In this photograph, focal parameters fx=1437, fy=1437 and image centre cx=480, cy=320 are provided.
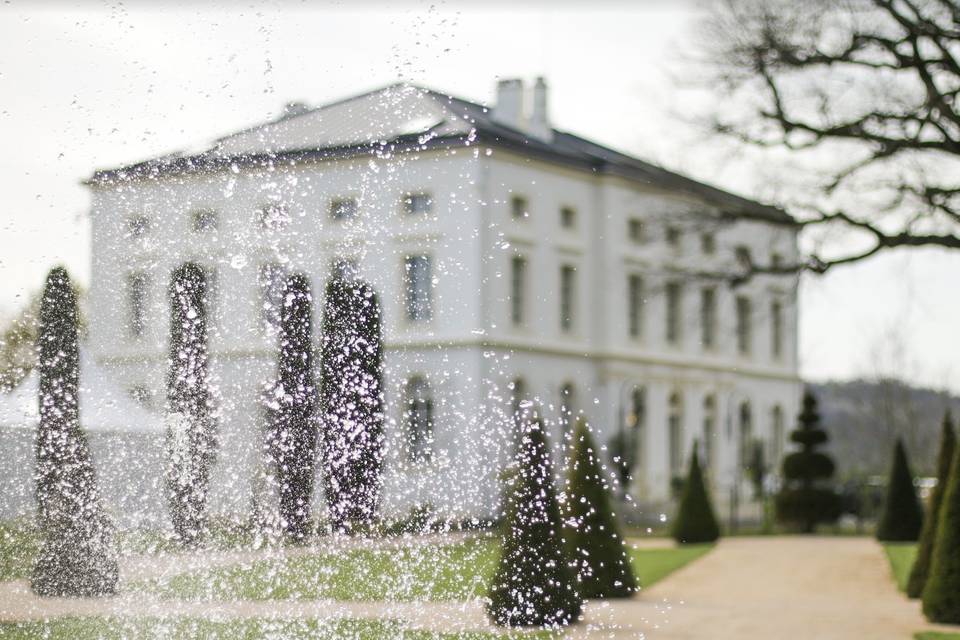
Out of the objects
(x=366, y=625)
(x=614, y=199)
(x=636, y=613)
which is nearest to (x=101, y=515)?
(x=366, y=625)

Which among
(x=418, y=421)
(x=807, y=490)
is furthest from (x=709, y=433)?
(x=418, y=421)

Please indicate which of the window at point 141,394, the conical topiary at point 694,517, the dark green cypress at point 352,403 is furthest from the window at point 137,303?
the conical topiary at point 694,517

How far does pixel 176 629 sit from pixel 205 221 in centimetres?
292

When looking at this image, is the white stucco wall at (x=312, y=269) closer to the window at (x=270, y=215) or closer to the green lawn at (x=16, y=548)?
the window at (x=270, y=215)

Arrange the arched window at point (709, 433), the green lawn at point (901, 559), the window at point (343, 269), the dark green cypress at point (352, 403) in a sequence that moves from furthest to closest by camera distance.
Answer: the arched window at point (709, 433) < the green lawn at point (901, 559) < the window at point (343, 269) < the dark green cypress at point (352, 403)

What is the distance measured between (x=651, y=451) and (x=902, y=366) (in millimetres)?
10740

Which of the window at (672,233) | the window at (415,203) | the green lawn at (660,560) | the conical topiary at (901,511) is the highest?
the window at (672,233)

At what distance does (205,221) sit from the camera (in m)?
10.5

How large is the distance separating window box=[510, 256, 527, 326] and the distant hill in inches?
514

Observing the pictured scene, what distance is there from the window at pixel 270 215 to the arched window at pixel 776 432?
144 ft

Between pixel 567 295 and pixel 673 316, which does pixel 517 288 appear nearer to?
pixel 567 295

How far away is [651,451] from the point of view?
153ft

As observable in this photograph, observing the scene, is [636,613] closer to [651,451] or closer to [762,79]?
[762,79]

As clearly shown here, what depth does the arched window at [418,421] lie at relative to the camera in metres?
11.5
